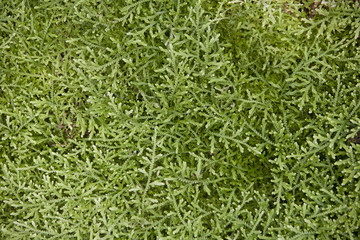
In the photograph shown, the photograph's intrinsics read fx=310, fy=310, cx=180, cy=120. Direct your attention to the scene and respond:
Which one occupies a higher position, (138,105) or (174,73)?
(174,73)

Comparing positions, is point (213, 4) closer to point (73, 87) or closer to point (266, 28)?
point (266, 28)

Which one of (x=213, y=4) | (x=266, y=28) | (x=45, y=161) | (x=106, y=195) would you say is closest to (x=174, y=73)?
(x=213, y=4)

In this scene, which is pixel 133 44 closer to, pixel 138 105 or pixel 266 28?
pixel 138 105

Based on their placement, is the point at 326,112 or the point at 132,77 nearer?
the point at 326,112

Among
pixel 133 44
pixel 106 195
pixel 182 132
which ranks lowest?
pixel 106 195

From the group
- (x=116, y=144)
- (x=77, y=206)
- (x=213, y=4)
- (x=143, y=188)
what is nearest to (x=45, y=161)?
(x=77, y=206)

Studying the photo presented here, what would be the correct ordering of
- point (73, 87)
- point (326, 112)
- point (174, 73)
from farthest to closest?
point (73, 87)
point (174, 73)
point (326, 112)

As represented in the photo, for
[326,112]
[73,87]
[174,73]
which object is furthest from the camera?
[73,87]
